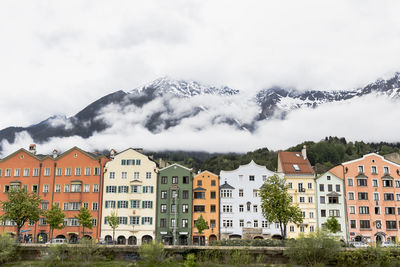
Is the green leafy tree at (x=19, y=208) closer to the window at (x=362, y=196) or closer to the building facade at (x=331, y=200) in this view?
the building facade at (x=331, y=200)

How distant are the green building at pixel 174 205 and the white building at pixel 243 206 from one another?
6.52 metres

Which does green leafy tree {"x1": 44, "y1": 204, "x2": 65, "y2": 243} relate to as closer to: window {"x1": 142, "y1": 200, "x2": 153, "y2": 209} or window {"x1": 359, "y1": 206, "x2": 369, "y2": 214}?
A: window {"x1": 142, "y1": 200, "x2": 153, "y2": 209}

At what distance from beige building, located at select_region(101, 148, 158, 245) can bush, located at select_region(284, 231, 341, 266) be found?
112 ft

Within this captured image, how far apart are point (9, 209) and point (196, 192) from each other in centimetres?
3290

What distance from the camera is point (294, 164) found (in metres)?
82.9

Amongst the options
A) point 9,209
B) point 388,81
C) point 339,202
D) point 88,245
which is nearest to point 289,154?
point 339,202

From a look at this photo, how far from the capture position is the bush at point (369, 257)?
5034 cm

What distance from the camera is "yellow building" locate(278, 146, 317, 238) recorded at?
77.6m

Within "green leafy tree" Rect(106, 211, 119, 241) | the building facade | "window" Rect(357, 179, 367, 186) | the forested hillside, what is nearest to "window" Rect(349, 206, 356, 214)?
the building facade

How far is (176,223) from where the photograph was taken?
3076 inches

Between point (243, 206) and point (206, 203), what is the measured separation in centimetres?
711

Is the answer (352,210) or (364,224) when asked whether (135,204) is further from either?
(364,224)

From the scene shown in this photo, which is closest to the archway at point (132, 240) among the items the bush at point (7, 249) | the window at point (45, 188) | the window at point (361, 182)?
the window at point (45, 188)

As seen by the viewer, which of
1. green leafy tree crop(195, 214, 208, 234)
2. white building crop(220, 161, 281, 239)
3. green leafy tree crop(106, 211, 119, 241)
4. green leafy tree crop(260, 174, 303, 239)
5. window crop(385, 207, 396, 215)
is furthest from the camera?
window crop(385, 207, 396, 215)
